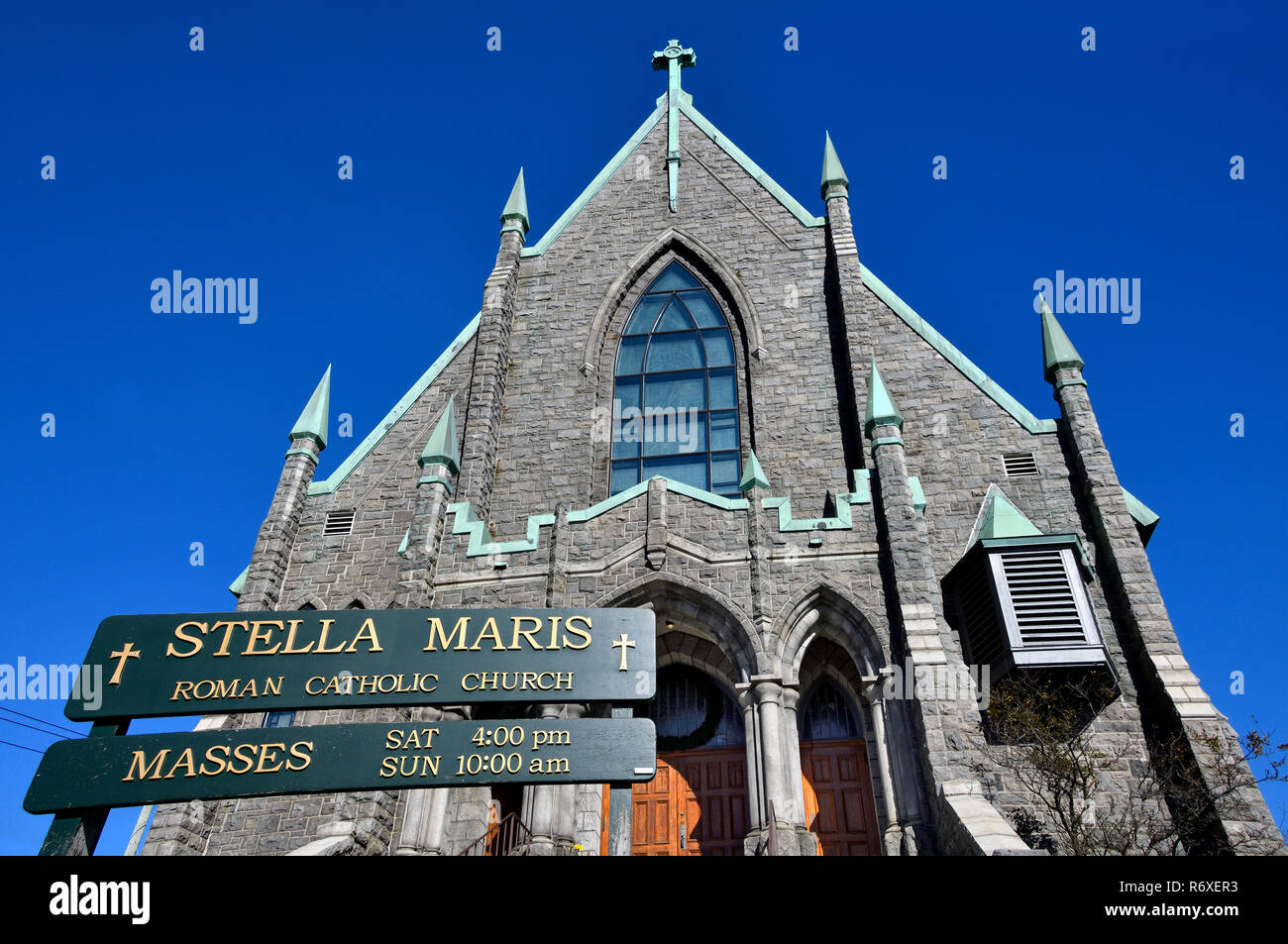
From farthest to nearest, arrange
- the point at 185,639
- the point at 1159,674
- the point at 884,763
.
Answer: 1. the point at 1159,674
2. the point at 884,763
3. the point at 185,639

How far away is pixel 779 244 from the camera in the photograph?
18.8 m

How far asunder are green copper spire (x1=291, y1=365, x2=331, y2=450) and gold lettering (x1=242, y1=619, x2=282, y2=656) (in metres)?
10.1

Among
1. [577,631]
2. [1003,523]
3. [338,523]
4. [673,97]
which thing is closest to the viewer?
[577,631]

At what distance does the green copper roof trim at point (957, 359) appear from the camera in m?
15.2

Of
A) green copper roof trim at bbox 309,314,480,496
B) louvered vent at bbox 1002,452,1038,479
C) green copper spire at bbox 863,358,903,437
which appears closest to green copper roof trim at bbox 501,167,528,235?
green copper roof trim at bbox 309,314,480,496

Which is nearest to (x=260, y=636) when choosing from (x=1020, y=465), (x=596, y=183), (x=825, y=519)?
(x=825, y=519)

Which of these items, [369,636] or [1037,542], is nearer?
[369,636]

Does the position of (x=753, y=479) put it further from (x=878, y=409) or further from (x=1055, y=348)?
(x=1055, y=348)

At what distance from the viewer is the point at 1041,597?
1238 cm

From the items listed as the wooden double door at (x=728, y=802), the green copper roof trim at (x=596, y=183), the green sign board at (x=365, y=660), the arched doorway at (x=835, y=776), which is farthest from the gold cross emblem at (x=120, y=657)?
the green copper roof trim at (x=596, y=183)

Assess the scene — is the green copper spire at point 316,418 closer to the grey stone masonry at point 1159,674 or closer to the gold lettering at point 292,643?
the gold lettering at point 292,643

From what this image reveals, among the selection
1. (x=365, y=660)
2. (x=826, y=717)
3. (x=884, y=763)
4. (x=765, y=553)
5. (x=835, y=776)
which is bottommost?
(x=365, y=660)

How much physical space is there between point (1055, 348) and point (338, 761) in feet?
42.5
